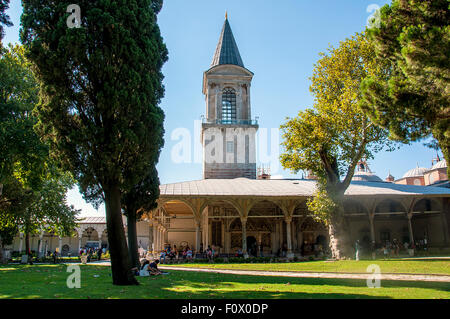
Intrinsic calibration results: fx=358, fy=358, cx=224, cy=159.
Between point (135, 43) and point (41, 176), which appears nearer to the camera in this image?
point (135, 43)

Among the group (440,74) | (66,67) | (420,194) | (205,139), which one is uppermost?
(205,139)

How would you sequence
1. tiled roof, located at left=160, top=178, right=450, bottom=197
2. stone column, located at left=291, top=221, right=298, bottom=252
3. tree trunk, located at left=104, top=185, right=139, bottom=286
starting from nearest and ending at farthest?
tree trunk, located at left=104, top=185, right=139, bottom=286
tiled roof, located at left=160, top=178, right=450, bottom=197
stone column, located at left=291, top=221, right=298, bottom=252

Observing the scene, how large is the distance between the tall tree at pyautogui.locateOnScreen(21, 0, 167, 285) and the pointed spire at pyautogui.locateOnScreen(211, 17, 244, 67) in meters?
27.1

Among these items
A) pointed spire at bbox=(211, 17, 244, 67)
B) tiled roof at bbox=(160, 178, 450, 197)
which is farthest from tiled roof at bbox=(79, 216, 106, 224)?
pointed spire at bbox=(211, 17, 244, 67)

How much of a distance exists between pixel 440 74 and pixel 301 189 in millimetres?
18183

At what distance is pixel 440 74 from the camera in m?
7.76

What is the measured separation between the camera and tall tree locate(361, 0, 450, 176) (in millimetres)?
7707

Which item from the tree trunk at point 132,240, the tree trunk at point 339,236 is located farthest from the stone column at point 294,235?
the tree trunk at point 132,240

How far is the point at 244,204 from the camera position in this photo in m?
24.0

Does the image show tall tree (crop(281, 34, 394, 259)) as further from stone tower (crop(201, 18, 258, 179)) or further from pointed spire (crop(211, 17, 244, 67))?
pointed spire (crop(211, 17, 244, 67))
